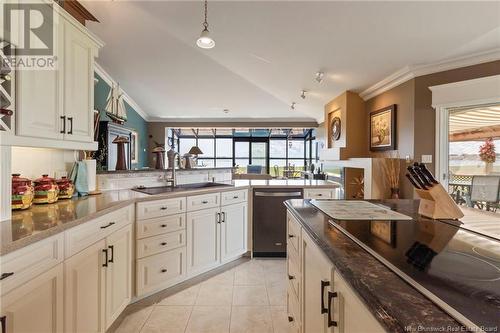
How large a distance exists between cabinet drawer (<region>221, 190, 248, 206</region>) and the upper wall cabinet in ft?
4.39

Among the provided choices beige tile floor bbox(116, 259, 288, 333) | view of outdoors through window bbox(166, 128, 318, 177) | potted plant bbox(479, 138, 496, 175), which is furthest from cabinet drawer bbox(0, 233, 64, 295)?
view of outdoors through window bbox(166, 128, 318, 177)

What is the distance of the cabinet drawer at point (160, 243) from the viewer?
6.94 ft

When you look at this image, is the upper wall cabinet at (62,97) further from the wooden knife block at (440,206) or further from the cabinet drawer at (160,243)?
the wooden knife block at (440,206)

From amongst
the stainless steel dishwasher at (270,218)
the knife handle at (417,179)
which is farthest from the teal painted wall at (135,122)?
the knife handle at (417,179)

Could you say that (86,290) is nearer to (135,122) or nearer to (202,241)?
(202,241)

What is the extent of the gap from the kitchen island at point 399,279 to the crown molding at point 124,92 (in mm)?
3994

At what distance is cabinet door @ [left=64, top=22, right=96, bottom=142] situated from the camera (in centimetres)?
168

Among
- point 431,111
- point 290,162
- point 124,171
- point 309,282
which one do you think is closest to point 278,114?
point 290,162

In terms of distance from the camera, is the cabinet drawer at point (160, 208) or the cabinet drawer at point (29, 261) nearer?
the cabinet drawer at point (29, 261)

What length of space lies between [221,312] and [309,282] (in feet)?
3.89

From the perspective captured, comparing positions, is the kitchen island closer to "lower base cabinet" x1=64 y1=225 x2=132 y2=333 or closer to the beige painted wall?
"lower base cabinet" x1=64 y1=225 x2=132 y2=333

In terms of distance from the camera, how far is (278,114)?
800 cm

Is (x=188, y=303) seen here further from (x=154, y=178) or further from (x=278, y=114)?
(x=278, y=114)

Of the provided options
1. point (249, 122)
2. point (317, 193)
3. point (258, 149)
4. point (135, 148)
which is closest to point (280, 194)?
point (317, 193)
